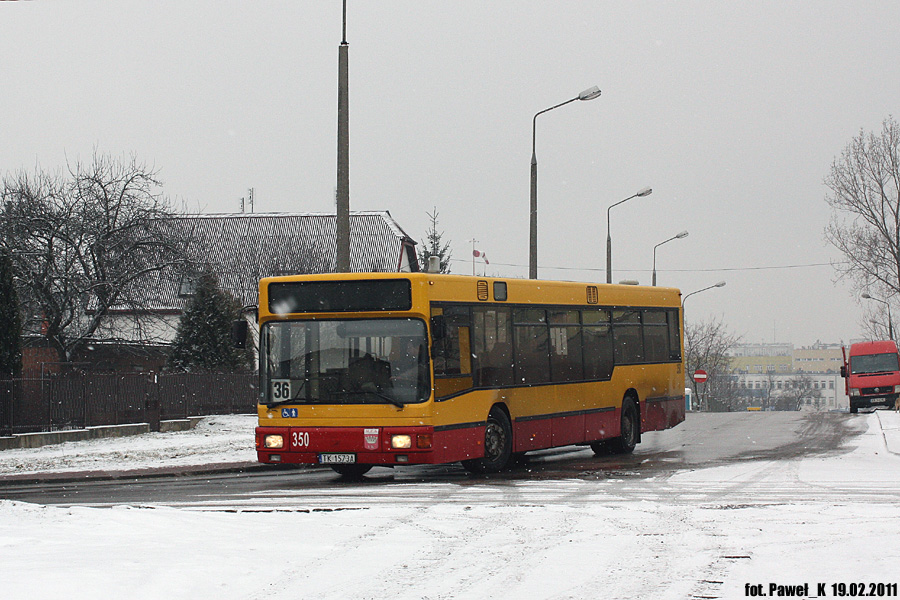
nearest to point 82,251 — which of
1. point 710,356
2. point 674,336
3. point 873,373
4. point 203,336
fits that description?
point 203,336

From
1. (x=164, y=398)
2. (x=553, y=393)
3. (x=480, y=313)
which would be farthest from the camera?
(x=164, y=398)

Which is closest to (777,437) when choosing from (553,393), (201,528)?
(553,393)

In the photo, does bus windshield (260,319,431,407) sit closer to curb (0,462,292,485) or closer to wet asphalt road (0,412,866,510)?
wet asphalt road (0,412,866,510)

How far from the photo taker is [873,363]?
4788 cm

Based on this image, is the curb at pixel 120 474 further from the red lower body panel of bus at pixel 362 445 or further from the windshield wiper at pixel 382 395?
the windshield wiper at pixel 382 395

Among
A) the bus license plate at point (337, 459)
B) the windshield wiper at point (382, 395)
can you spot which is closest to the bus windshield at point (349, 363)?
the windshield wiper at point (382, 395)

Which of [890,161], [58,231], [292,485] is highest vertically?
[890,161]

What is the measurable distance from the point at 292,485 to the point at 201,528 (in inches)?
225

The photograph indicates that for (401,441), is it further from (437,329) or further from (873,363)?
(873,363)

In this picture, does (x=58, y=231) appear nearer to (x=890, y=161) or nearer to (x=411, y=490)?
(x=411, y=490)

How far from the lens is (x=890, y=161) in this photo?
63.0 metres

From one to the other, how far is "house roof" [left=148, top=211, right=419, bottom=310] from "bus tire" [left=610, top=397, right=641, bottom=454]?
43.4 meters

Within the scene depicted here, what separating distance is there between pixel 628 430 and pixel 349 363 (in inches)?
291

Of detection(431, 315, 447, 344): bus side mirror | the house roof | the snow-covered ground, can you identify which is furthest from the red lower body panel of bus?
the house roof
